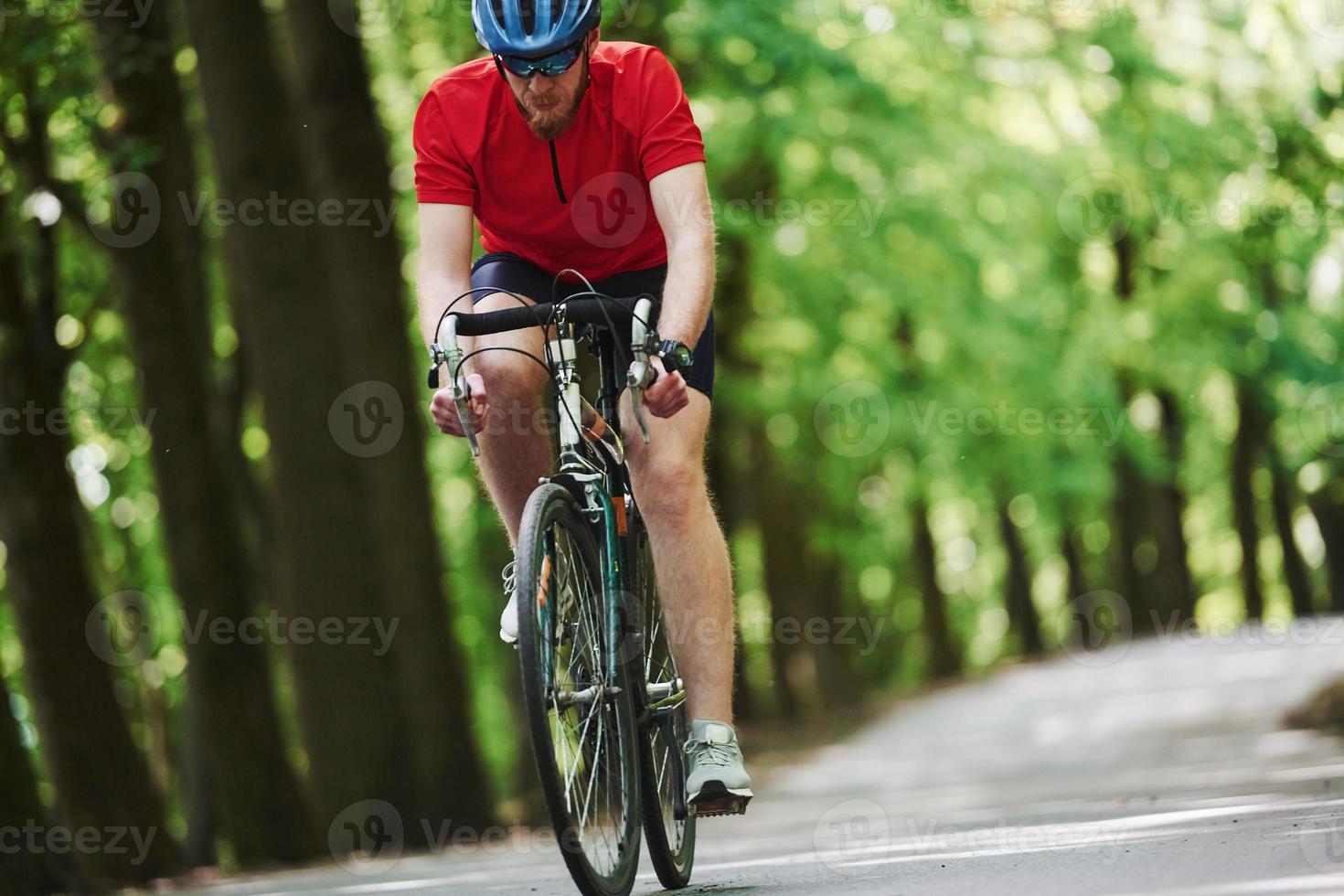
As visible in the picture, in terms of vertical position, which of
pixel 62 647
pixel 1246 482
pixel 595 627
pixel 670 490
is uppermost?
pixel 670 490

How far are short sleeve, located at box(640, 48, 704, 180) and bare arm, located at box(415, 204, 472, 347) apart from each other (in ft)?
1.70

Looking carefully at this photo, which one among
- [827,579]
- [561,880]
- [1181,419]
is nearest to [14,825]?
[561,880]

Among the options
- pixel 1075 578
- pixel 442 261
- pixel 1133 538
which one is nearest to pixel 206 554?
pixel 442 261

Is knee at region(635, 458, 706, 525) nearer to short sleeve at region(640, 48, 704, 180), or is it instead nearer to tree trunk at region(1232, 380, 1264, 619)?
short sleeve at region(640, 48, 704, 180)

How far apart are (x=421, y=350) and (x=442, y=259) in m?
15.4

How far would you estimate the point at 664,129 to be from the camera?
5.07 metres

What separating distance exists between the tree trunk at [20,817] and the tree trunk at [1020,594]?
22.3 metres

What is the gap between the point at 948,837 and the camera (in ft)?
22.7

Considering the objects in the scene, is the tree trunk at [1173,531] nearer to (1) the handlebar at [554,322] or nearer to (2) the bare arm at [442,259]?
(2) the bare arm at [442,259]

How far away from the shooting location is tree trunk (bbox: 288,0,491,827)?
39.3 ft

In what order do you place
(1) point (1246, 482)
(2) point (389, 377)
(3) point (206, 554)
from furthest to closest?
1. (1) point (1246, 482)
2. (3) point (206, 554)
3. (2) point (389, 377)

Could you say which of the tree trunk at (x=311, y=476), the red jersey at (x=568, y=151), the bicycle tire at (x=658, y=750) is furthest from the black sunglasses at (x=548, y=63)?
the tree trunk at (x=311, y=476)

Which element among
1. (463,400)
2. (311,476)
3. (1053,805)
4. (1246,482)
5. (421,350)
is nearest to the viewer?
(463,400)

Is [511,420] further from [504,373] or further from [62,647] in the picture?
[62,647]
